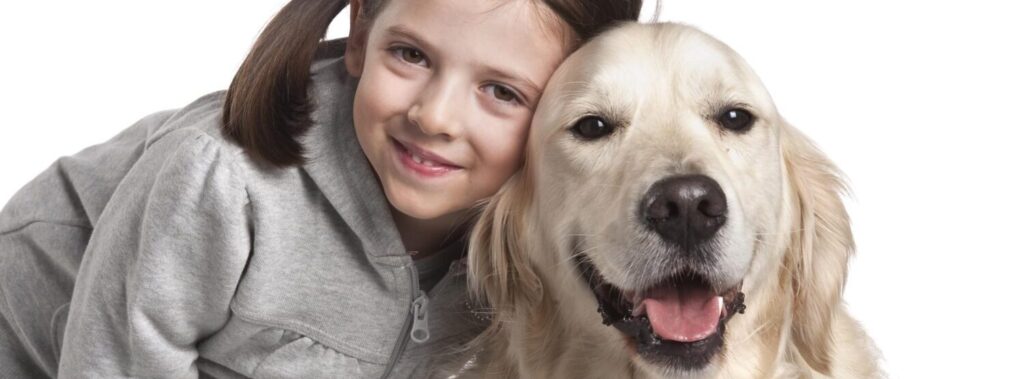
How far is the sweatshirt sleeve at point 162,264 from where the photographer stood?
2.91m

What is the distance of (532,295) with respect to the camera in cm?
288

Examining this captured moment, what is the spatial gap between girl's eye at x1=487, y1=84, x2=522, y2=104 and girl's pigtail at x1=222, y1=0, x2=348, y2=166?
1.69 ft

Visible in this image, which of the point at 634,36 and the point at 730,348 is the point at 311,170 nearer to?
the point at 634,36

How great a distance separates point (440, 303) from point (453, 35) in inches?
29.5

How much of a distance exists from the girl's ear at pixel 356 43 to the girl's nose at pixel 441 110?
352 mm

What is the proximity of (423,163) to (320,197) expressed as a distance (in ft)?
1.18

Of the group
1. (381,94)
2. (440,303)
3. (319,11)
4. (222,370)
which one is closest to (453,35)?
(381,94)

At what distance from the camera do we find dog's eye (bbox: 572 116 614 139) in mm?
2619

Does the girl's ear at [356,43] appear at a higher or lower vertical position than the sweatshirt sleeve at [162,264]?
higher

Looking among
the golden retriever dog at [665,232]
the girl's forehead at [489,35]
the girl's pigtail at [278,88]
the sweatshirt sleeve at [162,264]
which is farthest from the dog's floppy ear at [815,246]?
the sweatshirt sleeve at [162,264]

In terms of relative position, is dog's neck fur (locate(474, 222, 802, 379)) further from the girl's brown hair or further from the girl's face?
the girl's brown hair

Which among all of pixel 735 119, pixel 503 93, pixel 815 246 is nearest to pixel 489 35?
pixel 503 93

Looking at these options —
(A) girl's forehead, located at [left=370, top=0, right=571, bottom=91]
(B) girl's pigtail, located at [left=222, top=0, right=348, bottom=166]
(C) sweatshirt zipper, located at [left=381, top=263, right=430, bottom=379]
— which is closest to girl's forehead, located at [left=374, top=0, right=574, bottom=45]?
(A) girl's forehead, located at [left=370, top=0, right=571, bottom=91]

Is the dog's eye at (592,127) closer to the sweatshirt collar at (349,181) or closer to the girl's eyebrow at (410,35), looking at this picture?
the girl's eyebrow at (410,35)
